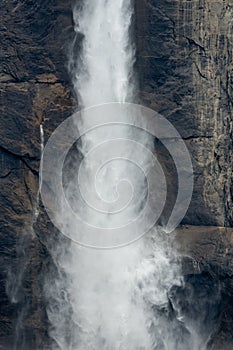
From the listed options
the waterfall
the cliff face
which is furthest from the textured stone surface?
the waterfall

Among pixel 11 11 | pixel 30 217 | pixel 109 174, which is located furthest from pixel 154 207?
pixel 11 11

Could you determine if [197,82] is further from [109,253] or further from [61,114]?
[109,253]

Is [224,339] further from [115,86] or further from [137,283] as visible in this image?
[115,86]

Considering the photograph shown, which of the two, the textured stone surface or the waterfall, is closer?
the textured stone surface

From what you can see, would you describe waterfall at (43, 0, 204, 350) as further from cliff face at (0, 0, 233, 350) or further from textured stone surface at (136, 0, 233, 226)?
textured stone surface at (136, 0, 233, 226)

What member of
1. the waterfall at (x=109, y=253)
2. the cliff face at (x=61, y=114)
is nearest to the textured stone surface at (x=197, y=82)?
the cliff face at (x=61, y=114)

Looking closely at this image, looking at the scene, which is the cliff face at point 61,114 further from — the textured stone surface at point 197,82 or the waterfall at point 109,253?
the waterfall at point 109,253
